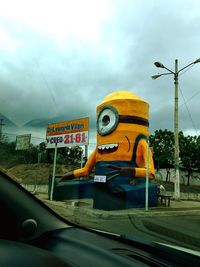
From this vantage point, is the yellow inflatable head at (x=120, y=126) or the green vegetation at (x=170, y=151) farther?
the green vegetation at (x=170, y=151)

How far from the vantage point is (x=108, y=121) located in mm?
17234

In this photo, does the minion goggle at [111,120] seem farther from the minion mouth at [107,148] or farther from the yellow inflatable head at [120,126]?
the minion mouth at [107,148]

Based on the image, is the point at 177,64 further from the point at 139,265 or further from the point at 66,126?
the point at 139,265

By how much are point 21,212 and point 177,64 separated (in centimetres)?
2399

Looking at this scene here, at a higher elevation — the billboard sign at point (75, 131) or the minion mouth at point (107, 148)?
the billboard sign at point (75, 131)

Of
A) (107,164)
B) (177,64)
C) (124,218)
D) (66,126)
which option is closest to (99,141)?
(107,164)

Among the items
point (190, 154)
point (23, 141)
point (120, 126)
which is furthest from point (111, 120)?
point (190, 154)

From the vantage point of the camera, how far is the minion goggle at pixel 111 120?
1703cm

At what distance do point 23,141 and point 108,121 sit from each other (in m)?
14.7

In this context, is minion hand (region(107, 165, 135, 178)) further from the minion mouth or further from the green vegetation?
the green vegetation

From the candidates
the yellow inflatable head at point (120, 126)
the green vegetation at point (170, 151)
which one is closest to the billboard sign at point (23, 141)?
the yellow inflatable head at point (120, 126)

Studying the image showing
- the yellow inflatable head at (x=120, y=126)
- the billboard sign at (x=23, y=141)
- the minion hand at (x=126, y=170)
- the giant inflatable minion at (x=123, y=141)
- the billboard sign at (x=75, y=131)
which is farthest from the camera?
the billboard sign at (x=75, y=131)

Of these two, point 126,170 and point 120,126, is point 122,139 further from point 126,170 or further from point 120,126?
point 126,170

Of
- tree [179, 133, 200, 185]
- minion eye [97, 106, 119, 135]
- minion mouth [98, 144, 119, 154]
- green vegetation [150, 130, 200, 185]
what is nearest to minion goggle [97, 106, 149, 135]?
minion eye [97, 106, 119, 135]
